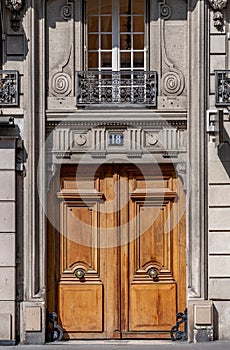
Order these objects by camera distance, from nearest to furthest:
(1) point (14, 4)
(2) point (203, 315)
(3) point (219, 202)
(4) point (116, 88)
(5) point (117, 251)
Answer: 1. (2) point (203, 315)
2. (1) point (14, 4)
3. (3) point (219, 202)
4. (4) point (116, 88)
5. (5) point (117, 251)

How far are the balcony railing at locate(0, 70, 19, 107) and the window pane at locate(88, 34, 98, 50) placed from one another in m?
1.37

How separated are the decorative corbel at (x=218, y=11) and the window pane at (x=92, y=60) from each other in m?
2.04

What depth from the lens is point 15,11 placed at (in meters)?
12.1

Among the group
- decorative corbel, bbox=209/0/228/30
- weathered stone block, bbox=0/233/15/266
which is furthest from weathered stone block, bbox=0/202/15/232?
decorative corbel, bbox=209/0/228/30

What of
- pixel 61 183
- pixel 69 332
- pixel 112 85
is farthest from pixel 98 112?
pixel 69 332

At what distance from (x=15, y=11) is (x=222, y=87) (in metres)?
3.58

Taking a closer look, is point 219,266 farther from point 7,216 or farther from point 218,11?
point 218,11

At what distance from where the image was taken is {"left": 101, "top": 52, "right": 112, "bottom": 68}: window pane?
12.5 meters

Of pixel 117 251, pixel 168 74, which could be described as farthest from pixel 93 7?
pixel 117 251

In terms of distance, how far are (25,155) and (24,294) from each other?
89.0 inches

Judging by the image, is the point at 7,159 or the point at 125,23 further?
the point at 125,23

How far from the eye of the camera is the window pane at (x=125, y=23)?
12492 mm

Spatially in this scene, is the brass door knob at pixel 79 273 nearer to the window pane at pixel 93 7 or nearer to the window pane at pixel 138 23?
the window pane at pixel 138 23

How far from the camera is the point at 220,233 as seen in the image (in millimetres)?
12133
